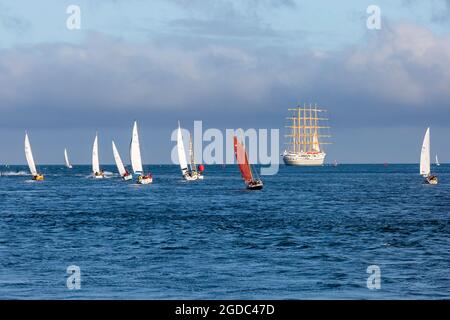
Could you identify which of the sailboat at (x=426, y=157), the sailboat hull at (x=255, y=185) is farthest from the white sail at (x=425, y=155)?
the sailboat hull at (x=255, y=185)

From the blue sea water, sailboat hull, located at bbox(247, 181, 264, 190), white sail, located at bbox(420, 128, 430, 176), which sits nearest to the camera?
the blue sea water

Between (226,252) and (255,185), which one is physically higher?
(255,185)

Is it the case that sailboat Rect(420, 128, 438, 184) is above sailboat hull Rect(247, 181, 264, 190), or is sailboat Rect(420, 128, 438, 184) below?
above

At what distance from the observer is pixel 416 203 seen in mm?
102625

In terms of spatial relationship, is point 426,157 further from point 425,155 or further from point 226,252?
point 226,252

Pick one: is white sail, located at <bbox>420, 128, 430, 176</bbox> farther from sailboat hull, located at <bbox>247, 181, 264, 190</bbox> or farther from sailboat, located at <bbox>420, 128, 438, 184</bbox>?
sailboat hull, located at <bbox>247, 181, 264, 190</bbox>

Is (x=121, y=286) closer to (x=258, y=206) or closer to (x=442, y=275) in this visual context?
(x=442, y=275)

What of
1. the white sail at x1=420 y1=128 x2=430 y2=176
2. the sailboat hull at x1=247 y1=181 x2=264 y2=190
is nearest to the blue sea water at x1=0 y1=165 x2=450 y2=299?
the sailboat hull at x1=247 y1=181 x2=264 y2=190

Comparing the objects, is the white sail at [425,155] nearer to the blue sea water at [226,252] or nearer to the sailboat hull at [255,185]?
the sailboat hull at [255,185]

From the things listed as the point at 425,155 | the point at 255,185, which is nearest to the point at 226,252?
the point at 255,185

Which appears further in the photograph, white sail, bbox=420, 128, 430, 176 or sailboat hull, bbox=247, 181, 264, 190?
white sail, bbox=420, 128, 430, 176
